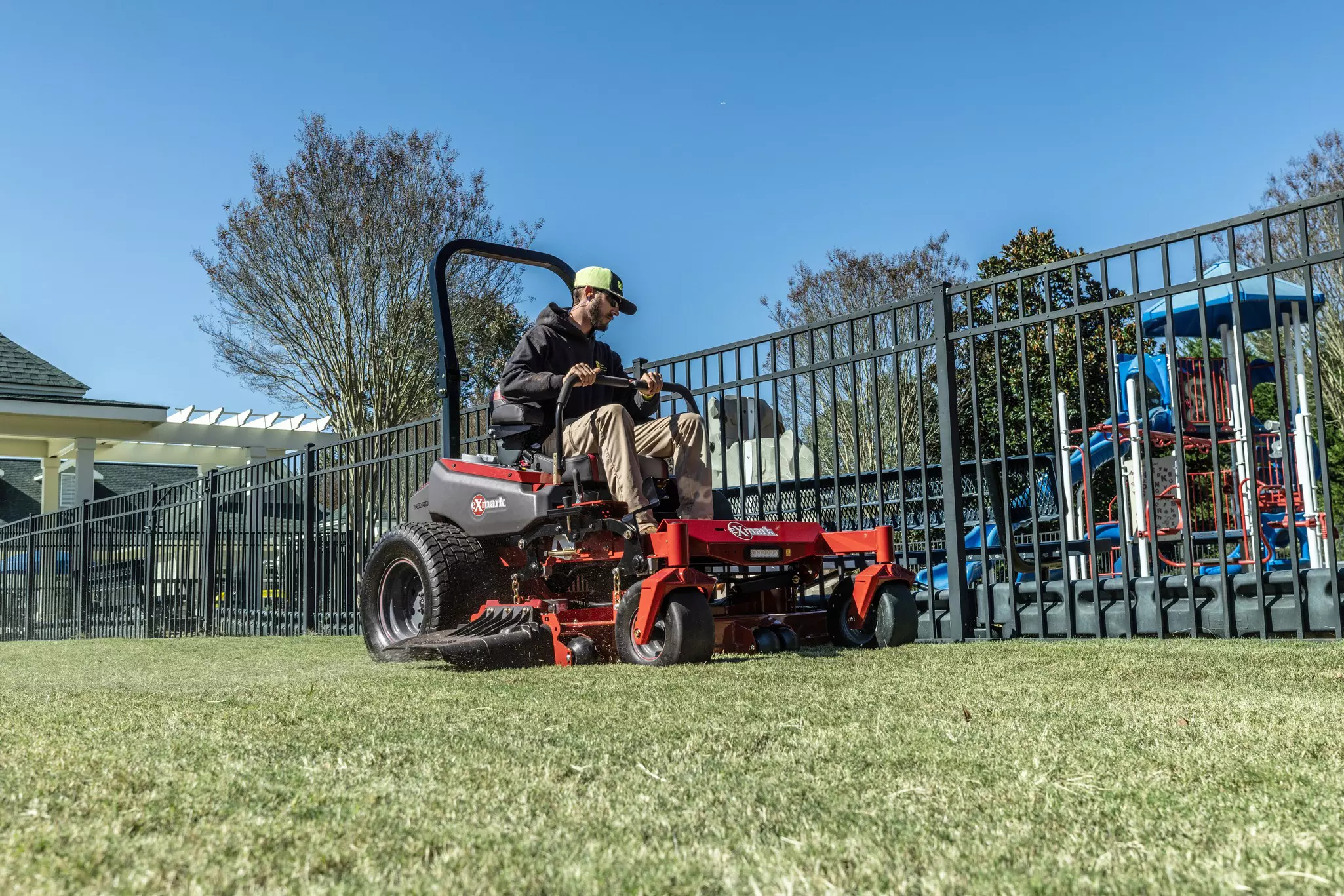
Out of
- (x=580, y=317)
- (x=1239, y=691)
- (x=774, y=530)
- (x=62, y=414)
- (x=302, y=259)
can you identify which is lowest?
(x=1239, y=691)

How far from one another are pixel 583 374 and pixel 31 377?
2625 cm

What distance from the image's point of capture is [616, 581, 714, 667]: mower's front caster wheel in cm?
421

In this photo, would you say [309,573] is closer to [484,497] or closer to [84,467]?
[484,497]

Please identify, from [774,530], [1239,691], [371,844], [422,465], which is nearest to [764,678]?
[774,530]

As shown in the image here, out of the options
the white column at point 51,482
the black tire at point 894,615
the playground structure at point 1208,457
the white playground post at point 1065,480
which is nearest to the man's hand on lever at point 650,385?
the black tire at point 894,615

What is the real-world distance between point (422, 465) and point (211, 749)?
7.80 meters

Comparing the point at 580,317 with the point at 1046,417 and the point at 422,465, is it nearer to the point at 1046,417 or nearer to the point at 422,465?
the point at 422,465

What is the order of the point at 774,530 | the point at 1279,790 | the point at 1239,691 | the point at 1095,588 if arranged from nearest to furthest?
the point at 1279,790 < the point at 1239,691 < the point at 774,530 < the point at 1095,588

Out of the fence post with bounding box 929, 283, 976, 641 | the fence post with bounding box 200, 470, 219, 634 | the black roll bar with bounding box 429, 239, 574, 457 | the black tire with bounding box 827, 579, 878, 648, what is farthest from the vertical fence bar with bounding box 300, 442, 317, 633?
the black tire with bounding box 827, 579, 878, 648

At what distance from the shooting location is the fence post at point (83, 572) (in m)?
14.1

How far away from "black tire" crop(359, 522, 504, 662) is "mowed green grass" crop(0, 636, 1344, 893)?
1.46 m

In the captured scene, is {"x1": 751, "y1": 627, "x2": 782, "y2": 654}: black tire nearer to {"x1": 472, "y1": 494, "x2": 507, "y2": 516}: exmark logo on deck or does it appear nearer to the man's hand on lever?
the man's hand on lever

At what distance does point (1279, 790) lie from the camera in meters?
1.92

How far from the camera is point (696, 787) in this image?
1992 millimetres
